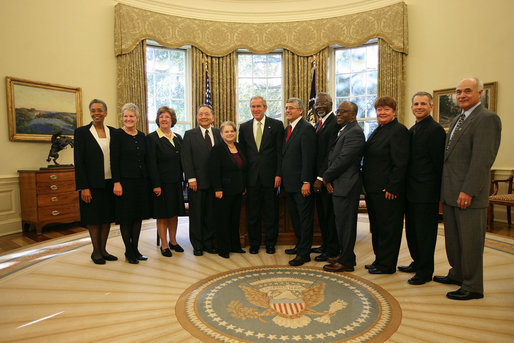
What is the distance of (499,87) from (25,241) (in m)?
7.54

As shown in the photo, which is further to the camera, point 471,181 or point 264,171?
point 264,171

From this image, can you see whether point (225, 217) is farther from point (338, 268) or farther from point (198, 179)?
point (338, 268)

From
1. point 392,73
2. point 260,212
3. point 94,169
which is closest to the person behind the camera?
point 94,169

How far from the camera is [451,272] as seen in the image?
2865 mm

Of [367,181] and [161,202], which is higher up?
[367,181]

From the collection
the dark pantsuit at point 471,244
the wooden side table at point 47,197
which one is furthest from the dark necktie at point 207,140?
the wooden side table at point 47,197

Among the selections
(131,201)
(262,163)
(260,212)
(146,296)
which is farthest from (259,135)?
(146,296)

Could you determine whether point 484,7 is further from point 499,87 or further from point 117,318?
point 117,318

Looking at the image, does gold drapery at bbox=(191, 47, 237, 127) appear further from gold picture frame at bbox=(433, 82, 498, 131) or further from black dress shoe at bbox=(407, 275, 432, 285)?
black dress shoe at bbox=(407, 275, 432, 285)

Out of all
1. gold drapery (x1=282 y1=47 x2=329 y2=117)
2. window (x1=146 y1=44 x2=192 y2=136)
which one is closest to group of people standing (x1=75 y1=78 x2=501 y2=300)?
window (x1=146 y1=44 x2=192 y2=136)

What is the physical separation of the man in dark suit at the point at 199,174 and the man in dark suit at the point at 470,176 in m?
2.30

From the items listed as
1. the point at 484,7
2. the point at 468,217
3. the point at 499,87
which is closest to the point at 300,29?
the point at 484,7

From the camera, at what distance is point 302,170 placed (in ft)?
11.3

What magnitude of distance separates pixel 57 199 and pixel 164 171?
2.48 m
